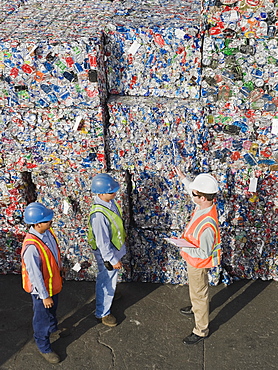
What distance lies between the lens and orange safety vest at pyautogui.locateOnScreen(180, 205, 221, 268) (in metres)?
4.74

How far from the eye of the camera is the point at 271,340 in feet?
16.6

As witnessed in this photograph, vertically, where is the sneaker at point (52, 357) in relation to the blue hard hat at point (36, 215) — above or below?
below

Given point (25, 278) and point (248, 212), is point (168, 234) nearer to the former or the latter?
point (248, 212)

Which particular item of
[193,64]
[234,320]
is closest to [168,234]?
[234,320]

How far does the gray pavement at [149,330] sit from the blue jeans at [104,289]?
8.1 inches

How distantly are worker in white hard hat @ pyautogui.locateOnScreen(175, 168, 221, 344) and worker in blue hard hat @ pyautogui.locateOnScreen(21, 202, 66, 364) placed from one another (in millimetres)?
1339

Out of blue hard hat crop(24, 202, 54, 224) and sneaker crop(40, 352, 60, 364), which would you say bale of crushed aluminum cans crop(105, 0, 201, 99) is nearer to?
blue hard hat crop(24, 202, 54, 224)

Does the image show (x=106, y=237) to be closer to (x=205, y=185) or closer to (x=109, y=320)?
(x=109, y=320)

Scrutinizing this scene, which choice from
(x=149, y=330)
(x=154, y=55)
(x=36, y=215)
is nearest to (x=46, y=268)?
(x=36, y=215)

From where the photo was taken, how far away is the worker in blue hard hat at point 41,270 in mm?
4559

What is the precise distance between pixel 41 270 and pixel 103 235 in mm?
729

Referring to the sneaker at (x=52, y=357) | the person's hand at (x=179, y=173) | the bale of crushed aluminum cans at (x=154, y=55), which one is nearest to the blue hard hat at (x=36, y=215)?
the sneaker at (x=52, y=357)

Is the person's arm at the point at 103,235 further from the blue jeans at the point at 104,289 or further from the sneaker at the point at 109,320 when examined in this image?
the sneaker at the point at 109,320

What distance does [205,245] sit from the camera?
4719 millimetres
